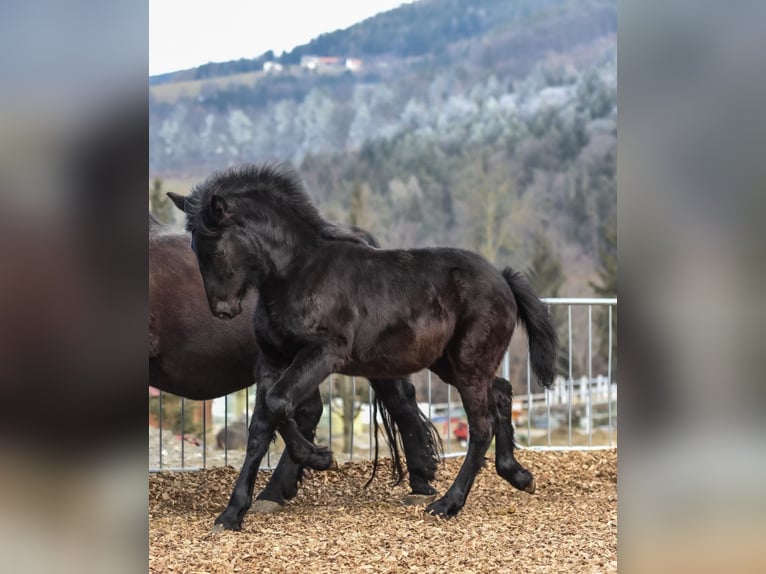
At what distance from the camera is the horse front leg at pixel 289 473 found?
5.75 metres

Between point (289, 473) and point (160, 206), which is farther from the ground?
point (160, 206)

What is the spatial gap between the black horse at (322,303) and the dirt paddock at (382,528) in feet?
1.02

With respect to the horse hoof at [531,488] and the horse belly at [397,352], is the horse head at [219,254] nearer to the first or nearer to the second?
the horse belly at [397,352]

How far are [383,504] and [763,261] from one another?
4.32 m

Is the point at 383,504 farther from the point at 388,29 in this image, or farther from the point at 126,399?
the point at 388,29

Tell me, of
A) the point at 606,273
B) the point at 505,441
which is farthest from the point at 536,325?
the point at 606,273

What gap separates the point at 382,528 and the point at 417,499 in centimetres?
104

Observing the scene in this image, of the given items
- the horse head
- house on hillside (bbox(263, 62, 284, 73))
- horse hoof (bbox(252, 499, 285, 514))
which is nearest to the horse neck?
the horse head

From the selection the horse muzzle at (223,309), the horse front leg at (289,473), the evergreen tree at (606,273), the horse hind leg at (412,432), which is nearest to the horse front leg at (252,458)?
the horse muzzle at (223,309)

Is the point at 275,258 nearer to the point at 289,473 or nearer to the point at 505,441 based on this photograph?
the point at 289,473

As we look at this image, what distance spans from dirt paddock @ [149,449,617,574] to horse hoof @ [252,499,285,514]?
94 millimetres

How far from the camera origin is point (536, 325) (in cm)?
578

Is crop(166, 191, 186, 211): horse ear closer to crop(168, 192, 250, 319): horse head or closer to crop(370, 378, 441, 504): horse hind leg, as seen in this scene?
crop(168, 192, 250, 319): horse head

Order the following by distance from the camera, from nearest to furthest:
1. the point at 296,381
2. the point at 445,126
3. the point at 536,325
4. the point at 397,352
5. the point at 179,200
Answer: the point at 296,381 < the point at 397,352 < the point at 179,200 < the point at 536,325 < the point at 445,126
